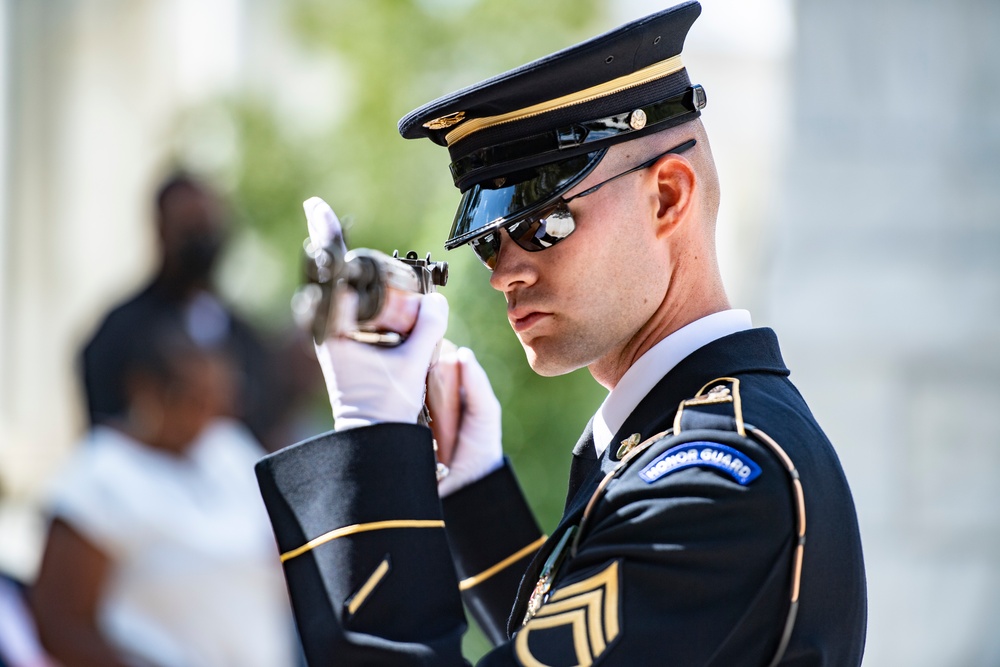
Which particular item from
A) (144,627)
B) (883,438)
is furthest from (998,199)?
(144,627)

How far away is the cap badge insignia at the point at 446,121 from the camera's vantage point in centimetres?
218

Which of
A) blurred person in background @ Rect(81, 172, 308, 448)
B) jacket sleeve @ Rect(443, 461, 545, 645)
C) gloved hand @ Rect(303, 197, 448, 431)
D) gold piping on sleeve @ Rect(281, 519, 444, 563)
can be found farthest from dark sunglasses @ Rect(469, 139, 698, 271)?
blurred person in background @ Rect(81, 172, 308, 448)

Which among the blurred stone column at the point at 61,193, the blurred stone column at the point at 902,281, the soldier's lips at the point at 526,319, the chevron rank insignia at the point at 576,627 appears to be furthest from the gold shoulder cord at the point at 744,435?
the blurred stone column at the point at 61,193

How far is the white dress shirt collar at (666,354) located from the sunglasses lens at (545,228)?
0.24 meters

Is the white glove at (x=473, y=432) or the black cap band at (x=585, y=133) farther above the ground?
the black cap band at (x=585, y=133)

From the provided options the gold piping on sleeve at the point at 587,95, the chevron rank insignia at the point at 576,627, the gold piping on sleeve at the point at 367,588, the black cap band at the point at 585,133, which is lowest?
the chevron rank insignia at the point at 576,627

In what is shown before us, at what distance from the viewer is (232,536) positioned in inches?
210

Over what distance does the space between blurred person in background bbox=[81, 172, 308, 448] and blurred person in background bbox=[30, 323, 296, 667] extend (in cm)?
68

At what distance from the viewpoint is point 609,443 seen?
216 cm

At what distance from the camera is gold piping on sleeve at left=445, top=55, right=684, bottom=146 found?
82.1 inches

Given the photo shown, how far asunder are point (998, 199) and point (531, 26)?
785 centimetres

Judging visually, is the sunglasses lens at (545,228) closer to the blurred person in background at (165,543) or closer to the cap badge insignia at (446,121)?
the cap badge insignia at (446,121)

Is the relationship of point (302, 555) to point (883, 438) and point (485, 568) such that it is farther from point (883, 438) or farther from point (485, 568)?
point (883, 438)

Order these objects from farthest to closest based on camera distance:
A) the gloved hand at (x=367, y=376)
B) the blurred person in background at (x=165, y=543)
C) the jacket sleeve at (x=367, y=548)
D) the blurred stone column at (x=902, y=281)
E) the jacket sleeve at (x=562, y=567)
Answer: the blurred stone column at (x=902, y=281), the blurred person in background at (x=165, y=543), the gloved hand at (x=367, y=376), the jacket sleeve at (x=367, y=548), the jacket sleeve at (x=562, y=567)
